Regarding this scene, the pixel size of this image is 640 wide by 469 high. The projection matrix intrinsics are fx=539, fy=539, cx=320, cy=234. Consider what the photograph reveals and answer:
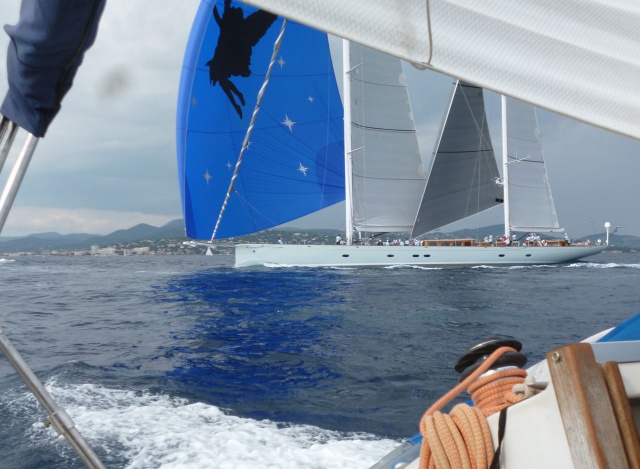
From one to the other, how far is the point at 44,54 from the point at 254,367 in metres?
4.34

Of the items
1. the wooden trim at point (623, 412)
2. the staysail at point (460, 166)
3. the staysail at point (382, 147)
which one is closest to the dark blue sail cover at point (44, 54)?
the wooden trim at point (623, 412)

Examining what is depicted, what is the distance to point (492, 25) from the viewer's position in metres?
1.28

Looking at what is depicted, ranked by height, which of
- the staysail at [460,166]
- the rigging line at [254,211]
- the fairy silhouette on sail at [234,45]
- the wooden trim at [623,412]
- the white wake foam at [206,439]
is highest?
the fairy silhouette on sail at [234,45]

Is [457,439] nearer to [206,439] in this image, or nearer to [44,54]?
[44,54]

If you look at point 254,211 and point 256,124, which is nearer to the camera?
point 256,124

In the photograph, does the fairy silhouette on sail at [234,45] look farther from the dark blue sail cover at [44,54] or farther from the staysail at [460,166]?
the dark blue sail cover at [44,54]

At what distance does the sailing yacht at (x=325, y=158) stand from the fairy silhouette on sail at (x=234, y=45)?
0.10 meters

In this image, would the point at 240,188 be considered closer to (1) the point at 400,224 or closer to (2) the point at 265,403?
(1) the point at 400,224

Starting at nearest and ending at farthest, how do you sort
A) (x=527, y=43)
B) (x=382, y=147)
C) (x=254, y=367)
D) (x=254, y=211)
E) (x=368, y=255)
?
(x=527, y=43) → (x=254, y=367) → (x=254, y=211) → (x=368, y=255) → (x=382, y=147)

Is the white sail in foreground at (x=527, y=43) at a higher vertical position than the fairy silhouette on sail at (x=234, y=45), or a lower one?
lower

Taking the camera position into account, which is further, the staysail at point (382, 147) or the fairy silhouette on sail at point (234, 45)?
the staysail at point (382, 147)

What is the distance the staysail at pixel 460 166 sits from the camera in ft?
70.9

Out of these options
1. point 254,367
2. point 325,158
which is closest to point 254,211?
point 325,158

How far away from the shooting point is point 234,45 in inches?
692
